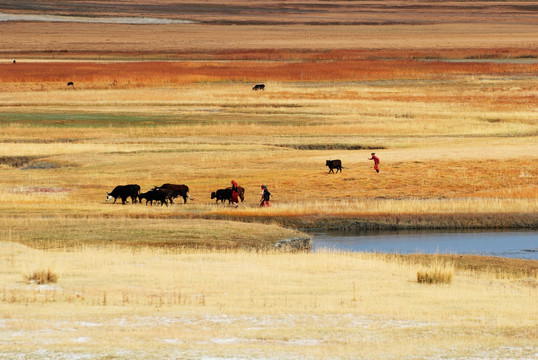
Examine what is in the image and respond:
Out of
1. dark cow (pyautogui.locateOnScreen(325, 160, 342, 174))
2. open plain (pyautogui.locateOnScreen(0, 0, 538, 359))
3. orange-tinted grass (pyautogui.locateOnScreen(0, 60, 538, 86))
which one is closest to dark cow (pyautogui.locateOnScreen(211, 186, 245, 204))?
open plain (pyautogui.locateOnScreen(0, 0, 538, 359))

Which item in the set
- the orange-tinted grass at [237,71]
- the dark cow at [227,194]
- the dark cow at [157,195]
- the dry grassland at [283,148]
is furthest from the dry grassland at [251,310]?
the orange-tinted grass at [237,71]

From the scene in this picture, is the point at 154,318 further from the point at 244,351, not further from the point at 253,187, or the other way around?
the point at 253,187

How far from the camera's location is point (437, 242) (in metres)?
34.9

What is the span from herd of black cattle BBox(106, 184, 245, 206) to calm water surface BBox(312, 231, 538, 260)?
4812mm

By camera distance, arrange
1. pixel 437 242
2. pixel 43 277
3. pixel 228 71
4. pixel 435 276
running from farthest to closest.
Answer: pixel 228 71 → pixel 437 242 → pixel 435 276 → pixel 43 277

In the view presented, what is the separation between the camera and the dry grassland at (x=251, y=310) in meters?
15.6

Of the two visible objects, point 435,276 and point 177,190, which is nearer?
point 435,276

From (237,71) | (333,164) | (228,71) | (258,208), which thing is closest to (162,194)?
(258,208)

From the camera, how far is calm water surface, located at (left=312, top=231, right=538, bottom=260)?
108ft

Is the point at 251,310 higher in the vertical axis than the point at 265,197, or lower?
lower

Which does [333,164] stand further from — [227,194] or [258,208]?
[258,208]

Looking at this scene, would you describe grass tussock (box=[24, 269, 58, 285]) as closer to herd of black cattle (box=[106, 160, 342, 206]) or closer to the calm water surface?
the calm water surface

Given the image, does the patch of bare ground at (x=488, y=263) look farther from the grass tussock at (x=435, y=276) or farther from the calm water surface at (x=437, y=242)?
the grass tussock at (x=435, y=276)

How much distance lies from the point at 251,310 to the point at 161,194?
21.3 m
